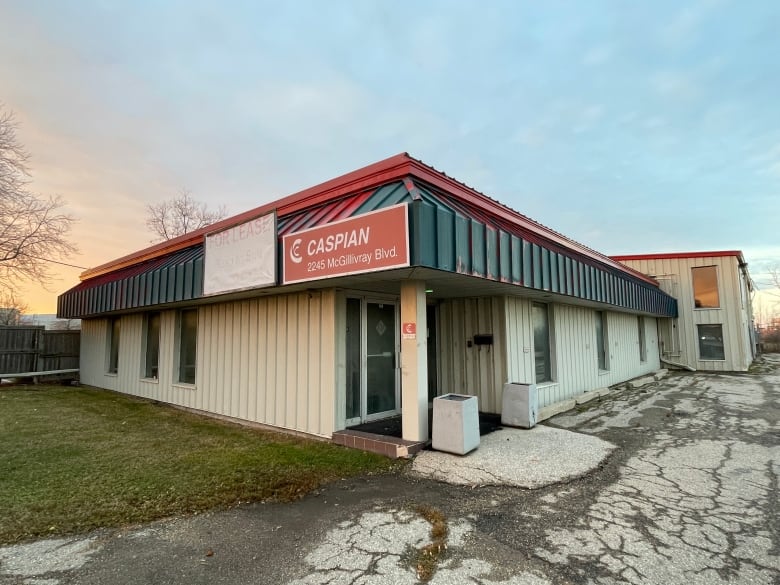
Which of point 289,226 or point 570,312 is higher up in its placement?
point 289,226

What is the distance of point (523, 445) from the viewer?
5656 mm

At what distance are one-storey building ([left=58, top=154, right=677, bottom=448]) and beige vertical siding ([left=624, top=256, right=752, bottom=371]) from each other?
9.56 m

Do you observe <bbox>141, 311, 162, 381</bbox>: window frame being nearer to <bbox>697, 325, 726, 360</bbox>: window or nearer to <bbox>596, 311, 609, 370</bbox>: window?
<bbox>596, 311, 609, 370</bbox>: window

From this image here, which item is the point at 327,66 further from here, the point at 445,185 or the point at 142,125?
the point at 445,185

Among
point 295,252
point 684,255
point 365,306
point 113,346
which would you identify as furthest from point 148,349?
point 684,255

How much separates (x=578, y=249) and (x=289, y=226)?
7.22 m

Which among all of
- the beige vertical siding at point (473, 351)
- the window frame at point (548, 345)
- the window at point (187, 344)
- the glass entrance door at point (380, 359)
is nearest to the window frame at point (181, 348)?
the window at point (187, 344)

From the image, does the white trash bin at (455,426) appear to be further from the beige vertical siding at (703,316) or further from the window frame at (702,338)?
the window frame at (702,338)

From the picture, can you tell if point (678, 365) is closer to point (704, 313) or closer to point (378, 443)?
point (704, 313)

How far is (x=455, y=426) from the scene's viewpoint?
514cm

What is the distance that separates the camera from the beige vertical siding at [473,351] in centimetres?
750

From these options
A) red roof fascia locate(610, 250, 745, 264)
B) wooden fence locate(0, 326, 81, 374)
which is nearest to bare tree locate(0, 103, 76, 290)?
wooden fence locate(0, 326, 81, 374)

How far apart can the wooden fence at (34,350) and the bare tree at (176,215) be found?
1370 centimetres

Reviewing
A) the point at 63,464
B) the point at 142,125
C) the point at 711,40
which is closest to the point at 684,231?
the point at 711,40
